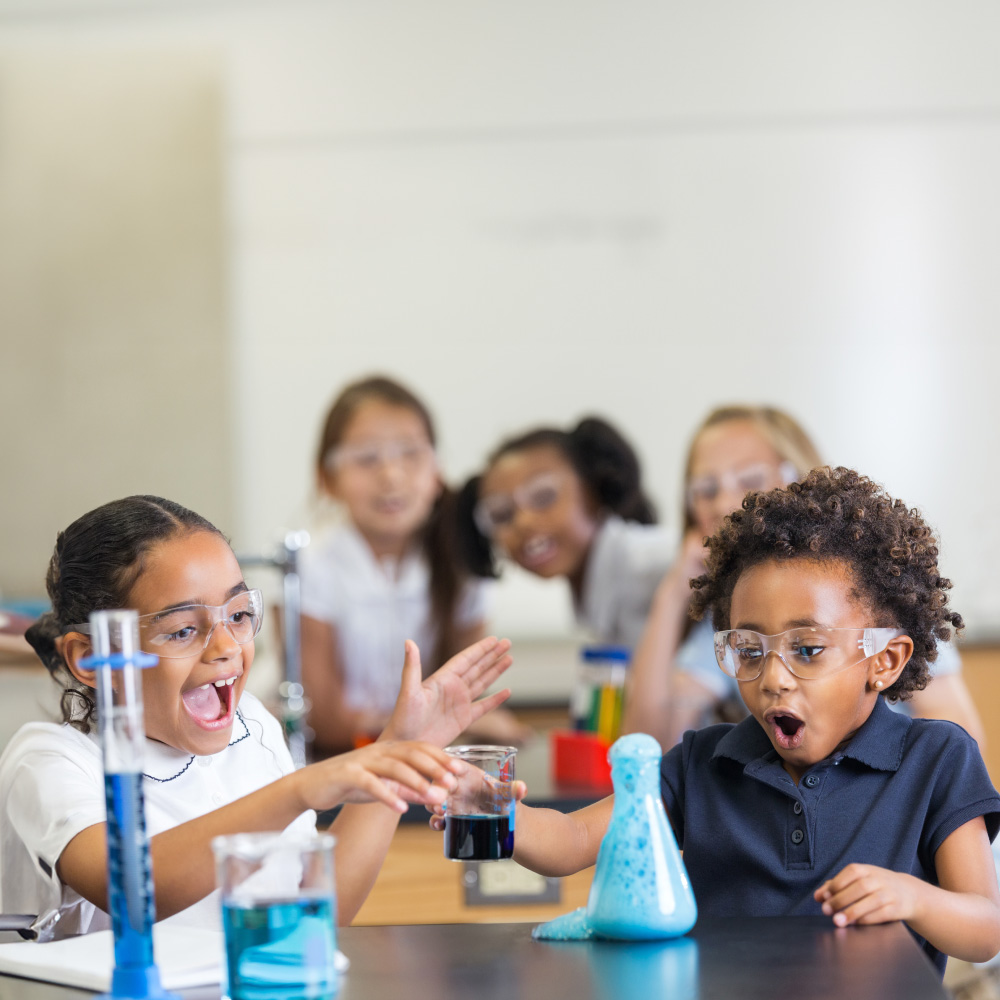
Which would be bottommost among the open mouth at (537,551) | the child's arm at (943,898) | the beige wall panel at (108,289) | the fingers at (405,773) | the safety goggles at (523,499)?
Answer: the child's arm at (943,898)

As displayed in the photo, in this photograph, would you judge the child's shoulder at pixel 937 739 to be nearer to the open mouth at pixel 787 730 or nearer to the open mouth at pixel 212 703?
the open mouth at pixel 787 730

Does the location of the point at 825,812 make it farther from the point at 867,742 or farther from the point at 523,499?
the point at 523,499

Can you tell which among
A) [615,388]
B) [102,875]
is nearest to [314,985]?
[102,875]

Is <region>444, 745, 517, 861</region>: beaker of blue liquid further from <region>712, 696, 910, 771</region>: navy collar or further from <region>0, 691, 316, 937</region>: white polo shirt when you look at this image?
<region>712, 696, 910, 771</region>: navy collar

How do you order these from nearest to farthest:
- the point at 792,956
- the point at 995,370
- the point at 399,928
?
the point at 792,956 < the point at 399,928 < the point at 995,370

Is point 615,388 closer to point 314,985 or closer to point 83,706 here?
point 83,706

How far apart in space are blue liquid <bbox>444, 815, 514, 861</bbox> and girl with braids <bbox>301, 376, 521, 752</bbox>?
5.84ft

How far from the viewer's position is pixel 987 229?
4105mm

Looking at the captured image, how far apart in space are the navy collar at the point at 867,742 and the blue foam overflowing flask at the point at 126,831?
64 cm

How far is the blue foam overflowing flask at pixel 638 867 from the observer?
3.38ft

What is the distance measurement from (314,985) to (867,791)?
638 millimetres

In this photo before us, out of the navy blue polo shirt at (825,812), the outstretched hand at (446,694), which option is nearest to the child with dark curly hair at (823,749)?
the navy blue polo shirt at (825,812)

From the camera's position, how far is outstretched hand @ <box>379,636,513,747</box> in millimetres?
1252

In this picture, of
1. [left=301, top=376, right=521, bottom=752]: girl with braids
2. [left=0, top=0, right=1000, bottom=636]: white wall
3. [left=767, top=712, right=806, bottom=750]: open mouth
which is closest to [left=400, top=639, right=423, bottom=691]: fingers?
[left=767, top=712, right=806, bottom=750]: open mouth
